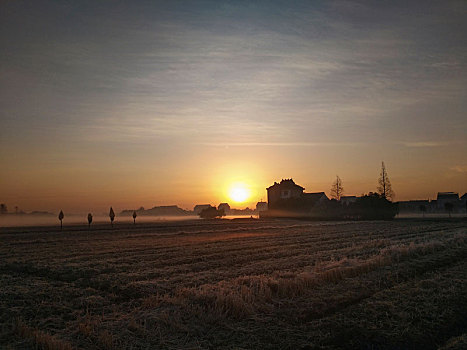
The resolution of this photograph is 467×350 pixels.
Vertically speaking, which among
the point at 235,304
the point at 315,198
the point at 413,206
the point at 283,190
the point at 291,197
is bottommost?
the point at 235,304

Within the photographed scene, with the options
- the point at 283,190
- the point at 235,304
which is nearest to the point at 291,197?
the point at 283,190

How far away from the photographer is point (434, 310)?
11.5m

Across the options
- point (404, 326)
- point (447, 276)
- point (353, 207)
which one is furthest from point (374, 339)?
point (353, 207)

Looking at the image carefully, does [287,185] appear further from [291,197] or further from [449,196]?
[449,196]

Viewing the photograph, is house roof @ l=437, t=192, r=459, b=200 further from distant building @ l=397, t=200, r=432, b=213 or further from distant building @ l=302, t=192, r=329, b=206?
distant building @ l=302, t=192, r=329, b=206

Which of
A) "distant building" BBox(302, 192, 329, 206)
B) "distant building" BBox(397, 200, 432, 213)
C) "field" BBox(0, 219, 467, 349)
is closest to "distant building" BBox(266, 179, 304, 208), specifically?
"distant building" BBox(302, 192, 329, 206)

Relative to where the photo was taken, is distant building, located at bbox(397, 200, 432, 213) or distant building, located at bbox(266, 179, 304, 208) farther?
distant building, located at bbox(397, 200, 432, 213)

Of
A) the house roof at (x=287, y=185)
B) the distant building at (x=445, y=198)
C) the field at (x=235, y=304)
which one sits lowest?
the field at (x=235, y=304)

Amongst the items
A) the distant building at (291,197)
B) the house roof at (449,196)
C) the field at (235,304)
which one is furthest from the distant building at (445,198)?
the field at (235,304)

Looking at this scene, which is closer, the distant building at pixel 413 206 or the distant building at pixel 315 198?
the distant building at pixel 315 198

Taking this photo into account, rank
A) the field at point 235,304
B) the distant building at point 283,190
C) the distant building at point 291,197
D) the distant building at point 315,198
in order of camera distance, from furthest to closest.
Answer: the distant building at point 283,190 → the distant building at point 315,198 → the distant building at point 291,197 → the field at point 235,304

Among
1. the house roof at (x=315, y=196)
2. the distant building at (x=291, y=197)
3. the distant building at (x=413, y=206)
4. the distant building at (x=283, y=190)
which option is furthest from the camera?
the distant building at (x=413, y=206)

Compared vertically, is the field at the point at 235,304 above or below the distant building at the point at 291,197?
below

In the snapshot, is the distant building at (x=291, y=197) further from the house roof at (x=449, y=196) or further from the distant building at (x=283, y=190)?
the house roof at (x=449, y=196)
